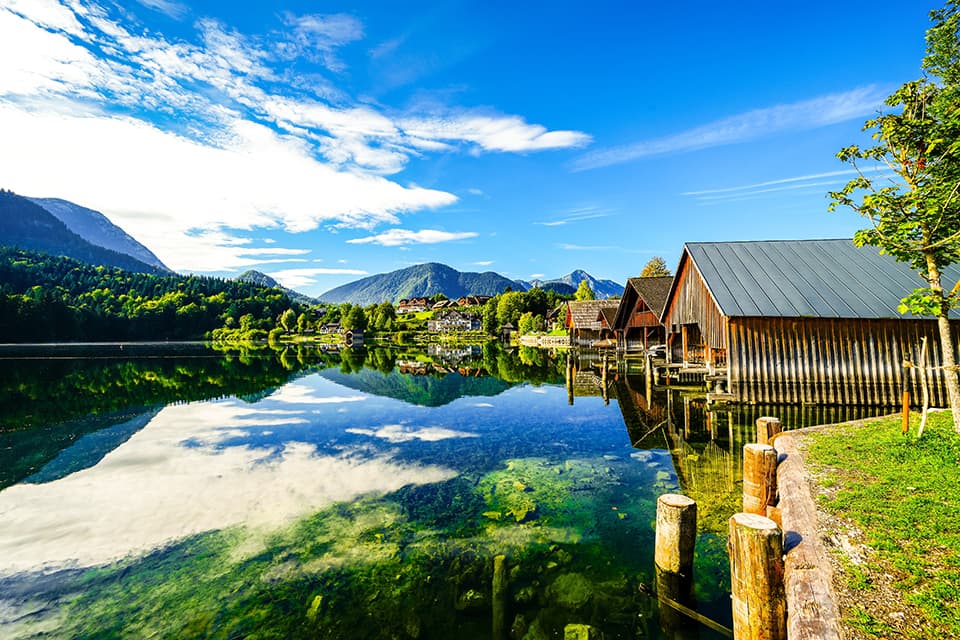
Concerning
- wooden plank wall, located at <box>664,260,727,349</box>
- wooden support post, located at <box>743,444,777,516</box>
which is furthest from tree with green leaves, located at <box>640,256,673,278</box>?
wooden support post, located at <box>743,444,777,516</box>

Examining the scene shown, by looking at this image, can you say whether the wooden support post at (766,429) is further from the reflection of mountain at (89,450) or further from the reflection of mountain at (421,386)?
the reflection of mountain at (89,450)

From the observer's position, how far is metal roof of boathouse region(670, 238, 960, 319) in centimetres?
1992

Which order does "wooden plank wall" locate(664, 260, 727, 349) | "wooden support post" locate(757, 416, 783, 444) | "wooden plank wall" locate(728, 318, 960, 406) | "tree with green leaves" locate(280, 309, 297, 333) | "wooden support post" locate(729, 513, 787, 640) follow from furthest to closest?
"tree with green leaves" locate(280, 309, 297, 333) → "wooden plank wall" locate(664, 260, 727, 349) → "wooden plank wall" locate(728, 318, 960, 406) → "wooden support post" locate(757, 416, 783, 444) → "wooden support post" locate(729, 513, 787, 640)

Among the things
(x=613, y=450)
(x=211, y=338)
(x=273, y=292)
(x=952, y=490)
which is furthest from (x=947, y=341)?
(x=273, y=292)

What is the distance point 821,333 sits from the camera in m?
19.5

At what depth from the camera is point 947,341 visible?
1039 cm

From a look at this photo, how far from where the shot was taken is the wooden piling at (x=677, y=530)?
646 centimetres

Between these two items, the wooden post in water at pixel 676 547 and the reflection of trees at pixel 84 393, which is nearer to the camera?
the wooden post in water at pixel 676 547

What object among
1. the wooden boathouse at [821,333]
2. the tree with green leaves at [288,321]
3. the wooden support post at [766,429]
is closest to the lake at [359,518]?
the wooden support post at [766,429]

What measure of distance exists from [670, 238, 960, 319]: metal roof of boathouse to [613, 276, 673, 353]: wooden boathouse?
955 centimetres

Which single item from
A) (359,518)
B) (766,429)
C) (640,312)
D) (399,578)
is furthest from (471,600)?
(640,312)

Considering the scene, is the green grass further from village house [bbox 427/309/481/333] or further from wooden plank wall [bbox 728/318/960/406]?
village house [bbox 427/309/481/333]

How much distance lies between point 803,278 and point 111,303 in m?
168

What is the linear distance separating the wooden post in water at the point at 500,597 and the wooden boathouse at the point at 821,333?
16902 mm
